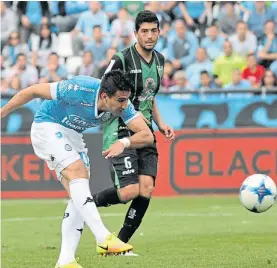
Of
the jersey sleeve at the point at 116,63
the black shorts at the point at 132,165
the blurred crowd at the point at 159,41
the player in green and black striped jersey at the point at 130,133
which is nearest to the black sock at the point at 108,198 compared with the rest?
the player in green and black striped jersey at the point at 130,133

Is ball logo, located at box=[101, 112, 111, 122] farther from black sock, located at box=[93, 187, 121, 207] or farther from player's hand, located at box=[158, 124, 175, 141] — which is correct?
black sock, located at box=[93, 187, 121, 207]

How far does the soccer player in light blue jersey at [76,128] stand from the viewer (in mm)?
8234

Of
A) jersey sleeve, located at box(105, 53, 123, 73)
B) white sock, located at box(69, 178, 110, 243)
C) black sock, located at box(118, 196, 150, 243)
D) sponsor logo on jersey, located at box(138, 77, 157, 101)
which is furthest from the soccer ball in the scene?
white sock, located at box(69, 178, 110, 243)

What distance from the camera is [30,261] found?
9383 mm

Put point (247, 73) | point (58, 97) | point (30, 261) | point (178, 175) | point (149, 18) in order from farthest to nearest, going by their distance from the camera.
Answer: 1. point (247, 73)
2. point (178, 175)
3. point (149, 18)
4. point (30, 261)
5. point (58, 97)

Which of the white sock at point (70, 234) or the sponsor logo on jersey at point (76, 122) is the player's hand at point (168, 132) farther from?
the white sock at point (70, 234)

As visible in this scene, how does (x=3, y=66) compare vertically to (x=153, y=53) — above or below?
below

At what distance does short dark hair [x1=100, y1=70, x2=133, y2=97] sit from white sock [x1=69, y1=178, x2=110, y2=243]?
2.96 feet

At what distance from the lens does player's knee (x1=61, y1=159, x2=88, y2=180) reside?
853cm

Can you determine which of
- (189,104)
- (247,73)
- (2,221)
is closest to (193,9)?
(247,73)

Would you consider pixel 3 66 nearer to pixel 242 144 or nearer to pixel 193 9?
pixel 193 9

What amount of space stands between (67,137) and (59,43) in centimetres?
1230

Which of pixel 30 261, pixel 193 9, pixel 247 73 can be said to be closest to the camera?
pixel 30 261

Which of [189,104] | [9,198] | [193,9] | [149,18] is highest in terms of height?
[149,18]
